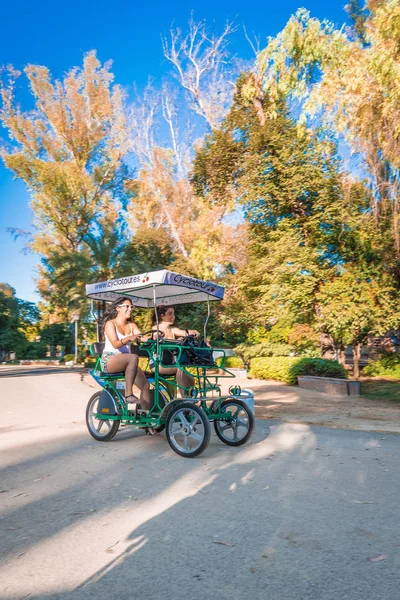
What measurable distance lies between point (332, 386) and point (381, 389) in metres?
1.80

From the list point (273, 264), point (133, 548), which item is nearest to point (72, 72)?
point (273, 264)

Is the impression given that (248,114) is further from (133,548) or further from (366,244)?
(133,548)

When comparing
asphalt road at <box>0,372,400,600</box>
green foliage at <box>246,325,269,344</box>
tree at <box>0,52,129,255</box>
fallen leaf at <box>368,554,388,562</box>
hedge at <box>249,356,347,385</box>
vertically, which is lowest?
fallen leaf at <box>368,554,388,562</box>

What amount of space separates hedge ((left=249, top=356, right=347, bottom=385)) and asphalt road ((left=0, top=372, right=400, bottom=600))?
30.3ft

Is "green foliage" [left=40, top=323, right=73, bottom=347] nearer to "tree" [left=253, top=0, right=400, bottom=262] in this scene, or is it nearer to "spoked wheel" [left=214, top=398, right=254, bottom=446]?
"tree" [left=253, top=0, right=400, bottom=262]

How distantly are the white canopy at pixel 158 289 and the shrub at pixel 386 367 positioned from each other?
1316 centimetres

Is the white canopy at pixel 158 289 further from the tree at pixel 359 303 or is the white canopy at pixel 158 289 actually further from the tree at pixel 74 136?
the tree at pixel 74 136

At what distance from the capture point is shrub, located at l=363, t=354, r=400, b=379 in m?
19.9

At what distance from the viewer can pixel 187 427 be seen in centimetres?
647

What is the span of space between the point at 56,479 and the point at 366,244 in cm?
1300

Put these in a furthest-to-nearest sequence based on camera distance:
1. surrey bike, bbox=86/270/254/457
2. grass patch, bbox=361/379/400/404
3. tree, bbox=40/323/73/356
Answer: tree, bbox=40/323/73/356
grass patch, bbox=361/379/400/404
surrey bike, bbox=86/270/254/457

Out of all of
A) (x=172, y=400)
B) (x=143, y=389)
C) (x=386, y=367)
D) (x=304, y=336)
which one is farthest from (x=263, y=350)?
(x=172, y=400)

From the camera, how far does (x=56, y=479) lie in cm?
546

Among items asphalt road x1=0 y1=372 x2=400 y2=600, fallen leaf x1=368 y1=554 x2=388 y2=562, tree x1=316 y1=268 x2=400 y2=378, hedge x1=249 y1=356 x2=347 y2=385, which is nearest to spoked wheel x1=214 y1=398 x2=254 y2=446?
asphalt road x1=0 y1=372 x2=400 y2=600
